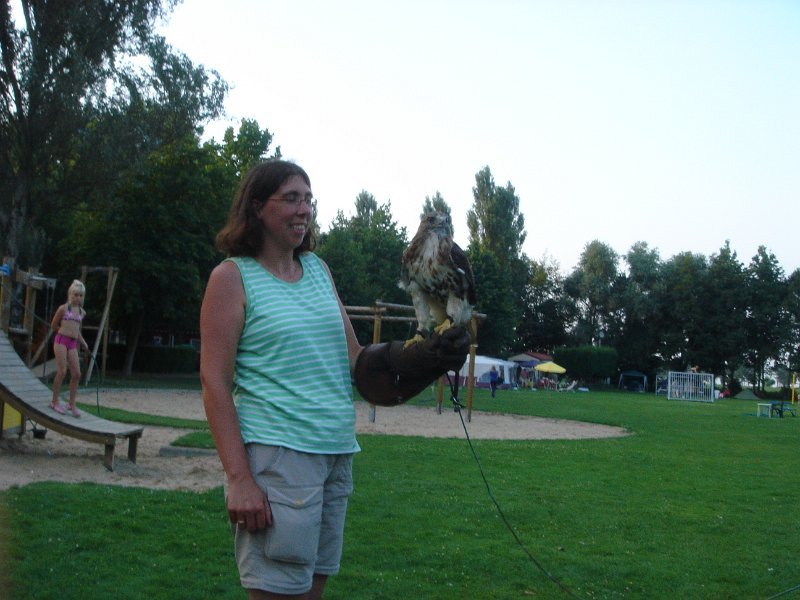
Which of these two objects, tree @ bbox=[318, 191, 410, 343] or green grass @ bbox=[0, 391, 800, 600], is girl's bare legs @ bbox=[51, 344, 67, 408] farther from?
tree @ bbox=[318, 191, 410, 343]

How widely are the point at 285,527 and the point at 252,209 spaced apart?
988 millimetres

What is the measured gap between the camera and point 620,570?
18.3 feet

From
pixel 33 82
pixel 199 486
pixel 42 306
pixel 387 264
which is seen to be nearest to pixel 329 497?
pixel 199 486

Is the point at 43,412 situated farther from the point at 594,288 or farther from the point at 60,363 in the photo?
the point at 594,288

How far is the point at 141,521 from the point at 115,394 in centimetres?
1627

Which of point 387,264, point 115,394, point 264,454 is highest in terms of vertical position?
point 387,264

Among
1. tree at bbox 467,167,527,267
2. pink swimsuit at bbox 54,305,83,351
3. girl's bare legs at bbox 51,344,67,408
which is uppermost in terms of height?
tree at bbox 467,167,527,267

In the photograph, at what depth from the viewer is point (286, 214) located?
8.48 feet

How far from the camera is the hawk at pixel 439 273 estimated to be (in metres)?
2.62

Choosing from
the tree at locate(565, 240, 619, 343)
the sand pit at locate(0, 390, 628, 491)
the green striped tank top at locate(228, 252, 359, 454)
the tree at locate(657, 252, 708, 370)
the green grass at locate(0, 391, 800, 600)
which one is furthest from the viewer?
the tree at locate(565, 240, 619, 343)

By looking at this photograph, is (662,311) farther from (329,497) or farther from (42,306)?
(329,497)

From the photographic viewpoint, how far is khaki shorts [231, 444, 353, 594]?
2.31 metres

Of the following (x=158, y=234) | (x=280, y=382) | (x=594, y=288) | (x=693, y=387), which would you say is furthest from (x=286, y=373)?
(x=594, y=288)

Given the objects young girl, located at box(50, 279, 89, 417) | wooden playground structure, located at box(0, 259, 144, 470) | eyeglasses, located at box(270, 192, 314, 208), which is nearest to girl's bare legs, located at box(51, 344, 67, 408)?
young girl, located at box(50, 279, 89, 417)
